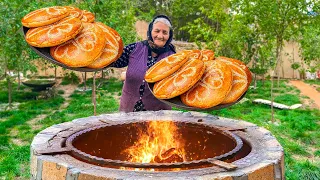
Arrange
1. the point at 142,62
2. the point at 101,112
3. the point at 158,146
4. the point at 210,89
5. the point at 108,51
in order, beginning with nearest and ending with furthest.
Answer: the point at 210,89
the point at 108,51
the point at 158,146
the point at 142,62
the point at 101,112

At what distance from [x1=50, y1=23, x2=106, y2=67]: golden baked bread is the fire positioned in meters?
0.92

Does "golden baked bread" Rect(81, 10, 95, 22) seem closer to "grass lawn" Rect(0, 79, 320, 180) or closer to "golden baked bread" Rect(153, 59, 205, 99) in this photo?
"golden baked bread" Rect(153, 59, 205, 99)

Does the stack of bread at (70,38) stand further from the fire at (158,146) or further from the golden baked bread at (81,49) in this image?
the fire at (158,146)

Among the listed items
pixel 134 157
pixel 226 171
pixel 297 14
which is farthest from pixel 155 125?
pixel 297 14

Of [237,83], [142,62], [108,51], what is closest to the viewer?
[237,83]

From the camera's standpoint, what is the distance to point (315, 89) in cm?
1589

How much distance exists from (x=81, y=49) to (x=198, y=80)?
0.83 m

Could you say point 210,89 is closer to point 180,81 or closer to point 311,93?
point 180,81

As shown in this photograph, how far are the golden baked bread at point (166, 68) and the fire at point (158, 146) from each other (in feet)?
2.46

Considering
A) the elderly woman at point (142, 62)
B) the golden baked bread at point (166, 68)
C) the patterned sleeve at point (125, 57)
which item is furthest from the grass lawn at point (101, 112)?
the golden baked bread at point (166, 68)

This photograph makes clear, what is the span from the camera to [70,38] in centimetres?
273

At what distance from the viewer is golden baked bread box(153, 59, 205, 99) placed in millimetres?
2631

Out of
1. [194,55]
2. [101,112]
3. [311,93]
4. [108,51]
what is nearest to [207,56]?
[194,55]

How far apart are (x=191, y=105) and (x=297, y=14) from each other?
7269 millimetres
